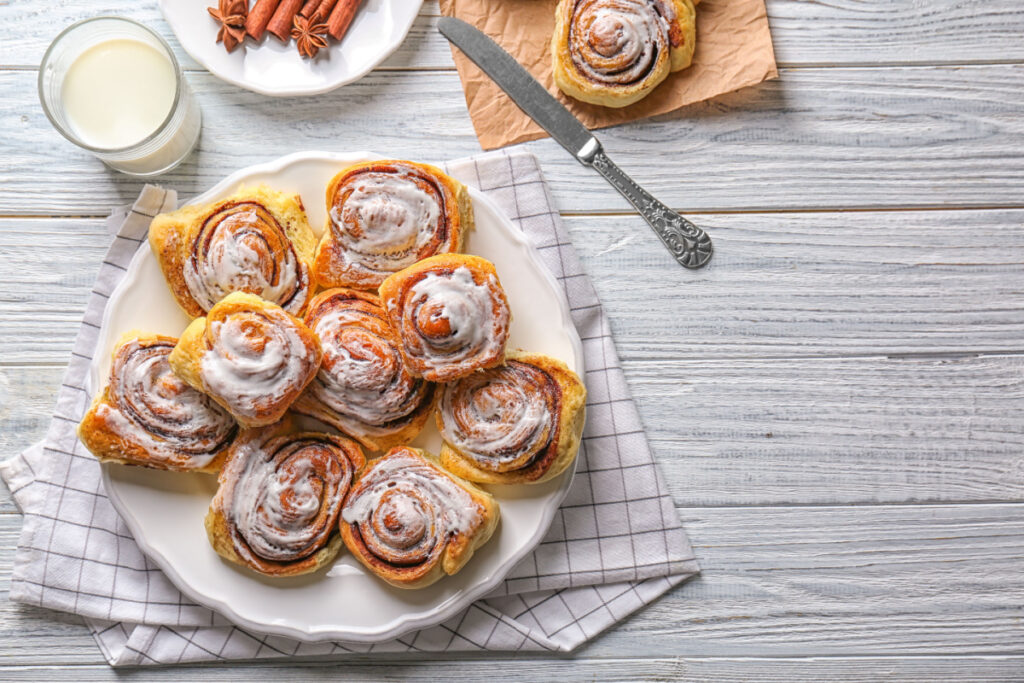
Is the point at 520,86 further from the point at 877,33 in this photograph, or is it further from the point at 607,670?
the point at 607,670

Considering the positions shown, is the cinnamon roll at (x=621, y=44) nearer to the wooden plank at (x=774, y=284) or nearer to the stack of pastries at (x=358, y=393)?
the wooden plank at (x=774, y=284)

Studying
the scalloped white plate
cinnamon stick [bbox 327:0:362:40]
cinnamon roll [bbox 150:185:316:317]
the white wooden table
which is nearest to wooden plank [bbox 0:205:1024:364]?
the white wooden table

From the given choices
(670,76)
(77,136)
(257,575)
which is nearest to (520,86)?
(670,76)

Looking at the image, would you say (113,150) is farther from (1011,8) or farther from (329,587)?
(1011,8)

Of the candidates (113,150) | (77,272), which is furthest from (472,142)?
(77,272)

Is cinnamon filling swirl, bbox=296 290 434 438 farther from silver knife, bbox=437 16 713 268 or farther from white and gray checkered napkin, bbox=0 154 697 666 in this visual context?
silver knife, bbox=437 16 713 268
